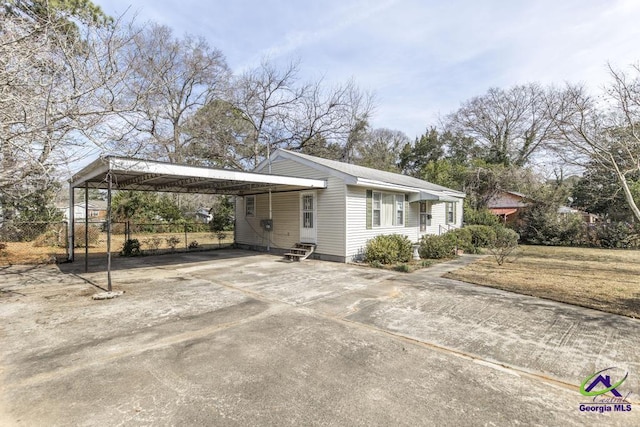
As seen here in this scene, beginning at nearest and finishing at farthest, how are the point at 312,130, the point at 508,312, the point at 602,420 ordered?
1. the point at 602,420
2. the point at 508,312
3. the point at 312,130

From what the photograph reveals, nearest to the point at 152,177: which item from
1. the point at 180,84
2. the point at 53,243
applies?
the point at 53,243

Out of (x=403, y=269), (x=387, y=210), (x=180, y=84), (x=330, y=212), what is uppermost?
(x=180, y=84)

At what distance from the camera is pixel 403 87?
687 inches

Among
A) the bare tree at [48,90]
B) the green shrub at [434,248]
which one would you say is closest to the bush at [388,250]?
the green shrub at [434,248]

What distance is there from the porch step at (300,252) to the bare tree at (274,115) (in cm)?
1470

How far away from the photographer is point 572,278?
7.79 m

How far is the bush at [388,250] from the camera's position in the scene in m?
9.93

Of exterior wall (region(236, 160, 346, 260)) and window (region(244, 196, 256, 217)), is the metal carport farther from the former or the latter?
window (region(244, 196, 256, 217))

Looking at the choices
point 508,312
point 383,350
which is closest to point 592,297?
point 508,312

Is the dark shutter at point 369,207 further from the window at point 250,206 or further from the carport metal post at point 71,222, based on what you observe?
the carport metal post at point 71,222

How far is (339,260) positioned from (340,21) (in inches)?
339

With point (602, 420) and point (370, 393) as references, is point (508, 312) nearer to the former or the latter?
point (602, 420)

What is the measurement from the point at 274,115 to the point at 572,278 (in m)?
22.2

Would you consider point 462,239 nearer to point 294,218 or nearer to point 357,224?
point 357,224
